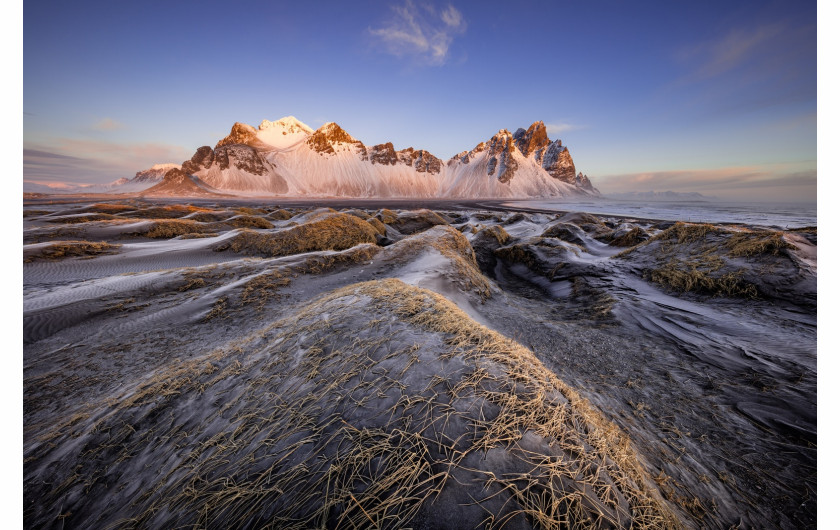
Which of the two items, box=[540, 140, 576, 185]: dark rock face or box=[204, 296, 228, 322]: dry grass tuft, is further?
box=[540, 140, 576, 185]: dark rock face

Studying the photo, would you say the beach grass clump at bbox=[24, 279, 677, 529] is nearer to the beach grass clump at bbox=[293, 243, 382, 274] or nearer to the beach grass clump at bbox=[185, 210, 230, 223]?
the beach grass clump at bbox=[293, 243, 382, 274]

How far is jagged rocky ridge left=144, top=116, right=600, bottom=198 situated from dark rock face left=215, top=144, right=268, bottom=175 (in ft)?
1.52

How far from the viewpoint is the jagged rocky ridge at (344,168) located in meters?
135

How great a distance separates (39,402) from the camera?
4023mm

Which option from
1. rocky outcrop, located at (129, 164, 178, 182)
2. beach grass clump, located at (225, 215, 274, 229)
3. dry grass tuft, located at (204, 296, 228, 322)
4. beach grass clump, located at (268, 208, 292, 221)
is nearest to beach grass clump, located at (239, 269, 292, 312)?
dry grass tuft, located at (204, 296, 228, 322)

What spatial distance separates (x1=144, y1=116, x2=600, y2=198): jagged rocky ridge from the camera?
13512 centimetres

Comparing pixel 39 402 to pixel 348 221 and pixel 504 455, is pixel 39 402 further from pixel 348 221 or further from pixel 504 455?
pixel 348 221

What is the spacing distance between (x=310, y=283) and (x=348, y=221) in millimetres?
7164

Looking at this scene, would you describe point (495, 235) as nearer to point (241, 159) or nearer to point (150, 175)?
point (241, 159)

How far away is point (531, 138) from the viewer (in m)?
189

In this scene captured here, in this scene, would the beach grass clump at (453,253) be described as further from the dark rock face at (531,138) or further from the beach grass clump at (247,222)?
the dark rock face at (531,138)

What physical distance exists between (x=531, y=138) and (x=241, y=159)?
18552 centimetres

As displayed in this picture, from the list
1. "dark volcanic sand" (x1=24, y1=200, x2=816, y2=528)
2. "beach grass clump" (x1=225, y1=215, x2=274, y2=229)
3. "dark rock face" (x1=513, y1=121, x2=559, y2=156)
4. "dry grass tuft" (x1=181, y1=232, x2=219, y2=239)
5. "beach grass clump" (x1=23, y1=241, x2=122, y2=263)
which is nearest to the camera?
"dark volcanic sand" (x1=24, y1=200, x2=816, y2=528)

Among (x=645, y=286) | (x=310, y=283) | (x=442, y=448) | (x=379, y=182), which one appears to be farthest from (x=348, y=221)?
(x=379, y=182)
